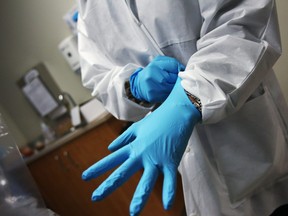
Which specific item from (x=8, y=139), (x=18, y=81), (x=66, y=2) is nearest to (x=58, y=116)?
(x=18, y=81)

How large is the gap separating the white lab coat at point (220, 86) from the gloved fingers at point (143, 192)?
15 cm

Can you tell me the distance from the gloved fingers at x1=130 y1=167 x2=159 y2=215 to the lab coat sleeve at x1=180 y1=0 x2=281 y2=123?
0.50ft

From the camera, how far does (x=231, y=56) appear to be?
579 mm

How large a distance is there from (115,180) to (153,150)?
9cm

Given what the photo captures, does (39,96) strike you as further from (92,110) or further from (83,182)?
(83,182)

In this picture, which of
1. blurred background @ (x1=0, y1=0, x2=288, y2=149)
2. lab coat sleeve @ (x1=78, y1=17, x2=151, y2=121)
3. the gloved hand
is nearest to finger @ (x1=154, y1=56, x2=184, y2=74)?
the gloved hand

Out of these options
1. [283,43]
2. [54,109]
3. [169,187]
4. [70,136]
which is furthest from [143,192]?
[54,109]

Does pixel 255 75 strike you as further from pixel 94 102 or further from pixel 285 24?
pixel 94 102

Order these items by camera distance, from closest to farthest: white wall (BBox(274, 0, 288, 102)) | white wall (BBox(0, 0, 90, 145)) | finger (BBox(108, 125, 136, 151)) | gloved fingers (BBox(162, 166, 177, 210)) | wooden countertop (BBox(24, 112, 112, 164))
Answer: gloved fingers (BBox(162, 166, 177, 210)) < finger (BBox(108, 125, 136, 151)) < white wall (BBox(274, 0, 288, 102)) < wooden countertop (BBox(24, 112, 112, 164)) < white wall (BBox(0, 0, 90, 145))

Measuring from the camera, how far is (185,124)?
1.84ft

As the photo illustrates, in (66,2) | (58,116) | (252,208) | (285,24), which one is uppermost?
(66,2)

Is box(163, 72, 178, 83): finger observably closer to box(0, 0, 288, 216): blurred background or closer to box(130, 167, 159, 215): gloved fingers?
box(130, 167, 159, 215): gloved fingers

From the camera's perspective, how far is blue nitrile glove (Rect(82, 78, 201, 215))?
0.52 metres

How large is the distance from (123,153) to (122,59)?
381 millimetres
